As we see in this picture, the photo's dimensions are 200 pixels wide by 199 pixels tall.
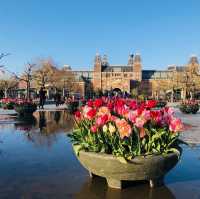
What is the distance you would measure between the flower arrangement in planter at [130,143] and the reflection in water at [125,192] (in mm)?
121

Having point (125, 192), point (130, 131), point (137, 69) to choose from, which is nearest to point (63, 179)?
point (125, 192)

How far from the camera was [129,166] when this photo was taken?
13.8 feet

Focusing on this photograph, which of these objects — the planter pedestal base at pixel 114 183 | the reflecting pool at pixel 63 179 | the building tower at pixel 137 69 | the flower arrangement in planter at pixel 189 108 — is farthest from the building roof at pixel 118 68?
the planter pedestal base at pixel 114 183

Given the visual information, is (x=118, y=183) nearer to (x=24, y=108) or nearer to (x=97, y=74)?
(x=24, y=108)

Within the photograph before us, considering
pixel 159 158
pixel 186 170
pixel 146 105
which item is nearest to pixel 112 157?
pixel 159 158

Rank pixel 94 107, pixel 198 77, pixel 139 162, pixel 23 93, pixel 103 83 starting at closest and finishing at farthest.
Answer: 1. pixel 139 162
2. pixel 94 107
3. pixel 198 77
4. pixel 23 93
5. pixel 103 83

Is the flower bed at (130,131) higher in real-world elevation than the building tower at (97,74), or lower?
lower

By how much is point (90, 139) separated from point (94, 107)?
60cm

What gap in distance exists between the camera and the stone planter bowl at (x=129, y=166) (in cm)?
421

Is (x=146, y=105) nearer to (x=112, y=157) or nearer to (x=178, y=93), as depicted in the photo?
(x=112, y=157)

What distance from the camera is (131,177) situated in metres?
4.33

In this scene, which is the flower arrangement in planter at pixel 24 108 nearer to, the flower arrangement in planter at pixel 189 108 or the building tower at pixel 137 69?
the flower arrangement in planter at pixel 189 108

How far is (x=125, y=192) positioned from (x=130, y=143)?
0.65 meters

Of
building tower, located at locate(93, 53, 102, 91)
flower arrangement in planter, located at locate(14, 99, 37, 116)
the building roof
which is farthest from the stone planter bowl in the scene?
the building roof
